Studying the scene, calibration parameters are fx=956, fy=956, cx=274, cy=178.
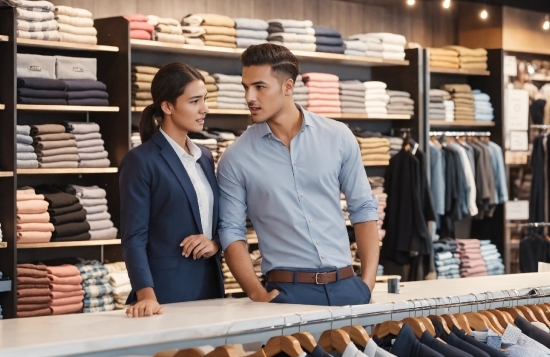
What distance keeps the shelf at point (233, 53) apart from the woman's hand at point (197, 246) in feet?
9.40

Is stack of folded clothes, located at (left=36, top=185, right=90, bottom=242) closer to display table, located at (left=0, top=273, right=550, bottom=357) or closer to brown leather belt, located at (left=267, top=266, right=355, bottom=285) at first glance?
brown leather belt, located at (left=267, top=266, right=355, bottom=285)

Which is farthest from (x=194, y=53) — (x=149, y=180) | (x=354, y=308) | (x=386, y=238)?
(x=354, y=308)

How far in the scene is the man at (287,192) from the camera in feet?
10.4

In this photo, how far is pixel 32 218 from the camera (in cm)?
536

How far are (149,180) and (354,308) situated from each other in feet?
2.89

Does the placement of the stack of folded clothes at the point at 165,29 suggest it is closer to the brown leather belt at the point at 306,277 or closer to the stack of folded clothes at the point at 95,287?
the stack of folded clothes at the point at 95,287

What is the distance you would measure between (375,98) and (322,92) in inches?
22.2

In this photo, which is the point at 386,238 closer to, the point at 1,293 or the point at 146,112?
the point at 1,293

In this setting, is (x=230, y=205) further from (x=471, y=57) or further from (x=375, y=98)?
(x=471, y=57)

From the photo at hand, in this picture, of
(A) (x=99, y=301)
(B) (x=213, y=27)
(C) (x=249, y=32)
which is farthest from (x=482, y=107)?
(A) (x=99, y=301)

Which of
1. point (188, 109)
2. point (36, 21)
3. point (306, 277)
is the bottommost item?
point (306, 277)

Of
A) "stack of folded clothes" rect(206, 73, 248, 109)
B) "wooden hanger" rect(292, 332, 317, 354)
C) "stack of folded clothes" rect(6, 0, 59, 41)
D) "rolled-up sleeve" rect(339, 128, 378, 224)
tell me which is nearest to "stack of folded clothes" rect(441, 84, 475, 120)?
"stack of folded clothes" rect(206, 73, 248, 109)

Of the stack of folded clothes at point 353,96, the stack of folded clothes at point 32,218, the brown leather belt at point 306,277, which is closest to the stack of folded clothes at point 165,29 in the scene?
the stack of folded clothes at point 32,218

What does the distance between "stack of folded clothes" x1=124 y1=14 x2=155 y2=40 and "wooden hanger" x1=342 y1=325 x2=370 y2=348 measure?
373cm
